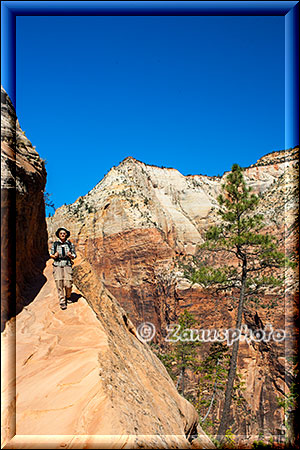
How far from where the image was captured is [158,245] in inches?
1734

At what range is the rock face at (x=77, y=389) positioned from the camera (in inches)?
148

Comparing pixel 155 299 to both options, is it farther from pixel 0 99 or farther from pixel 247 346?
pixel 0 99

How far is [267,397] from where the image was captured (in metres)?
26.6

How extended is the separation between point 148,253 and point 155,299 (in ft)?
19.0

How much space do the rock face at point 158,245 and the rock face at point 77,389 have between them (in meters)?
18.0

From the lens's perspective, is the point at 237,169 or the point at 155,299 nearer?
the point at 237,169

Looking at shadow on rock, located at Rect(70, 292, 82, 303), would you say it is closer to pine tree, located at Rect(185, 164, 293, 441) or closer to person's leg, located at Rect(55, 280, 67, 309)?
person's leg, located at Rect(55, 280, 67, 309)

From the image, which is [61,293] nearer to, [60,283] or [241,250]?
[60,283]

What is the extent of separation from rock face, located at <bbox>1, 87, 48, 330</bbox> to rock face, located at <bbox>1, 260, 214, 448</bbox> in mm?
430

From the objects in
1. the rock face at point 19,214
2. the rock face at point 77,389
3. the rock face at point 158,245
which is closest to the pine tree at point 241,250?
the rock face at point 77,389

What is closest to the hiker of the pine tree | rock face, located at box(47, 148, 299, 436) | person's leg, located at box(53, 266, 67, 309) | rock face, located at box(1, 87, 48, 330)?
person's leg, located at box(53, 266, 67, 309)

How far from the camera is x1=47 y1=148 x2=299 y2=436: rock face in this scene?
91.0ft

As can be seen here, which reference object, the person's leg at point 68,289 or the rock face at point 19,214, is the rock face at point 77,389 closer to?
the person's leg at point 68,289
